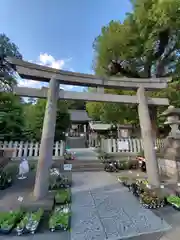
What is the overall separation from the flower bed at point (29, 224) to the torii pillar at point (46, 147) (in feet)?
2.41

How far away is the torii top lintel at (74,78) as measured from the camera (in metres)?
3.90

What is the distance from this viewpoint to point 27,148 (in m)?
7.10

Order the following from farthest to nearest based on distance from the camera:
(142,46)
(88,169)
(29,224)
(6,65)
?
(6,65) < (142,46) < (88,169) < (29,224)

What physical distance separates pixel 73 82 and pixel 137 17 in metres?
5.42

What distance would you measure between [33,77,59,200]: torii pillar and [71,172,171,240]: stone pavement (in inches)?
34.7

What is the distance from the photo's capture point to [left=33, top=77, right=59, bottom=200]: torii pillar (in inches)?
138

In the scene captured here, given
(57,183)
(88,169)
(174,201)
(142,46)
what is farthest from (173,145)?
(142,46)

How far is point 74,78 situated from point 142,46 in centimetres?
516

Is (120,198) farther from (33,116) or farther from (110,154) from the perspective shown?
(33,116)

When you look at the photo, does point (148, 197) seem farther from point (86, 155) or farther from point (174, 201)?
point (86, 155)

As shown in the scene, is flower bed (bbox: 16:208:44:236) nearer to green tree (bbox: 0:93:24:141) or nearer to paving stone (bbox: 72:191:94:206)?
paving stone (bbox: 72:191:94:206)

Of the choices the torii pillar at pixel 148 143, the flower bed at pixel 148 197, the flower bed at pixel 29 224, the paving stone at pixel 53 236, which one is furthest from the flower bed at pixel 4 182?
the torii pillar at pixel 148 143

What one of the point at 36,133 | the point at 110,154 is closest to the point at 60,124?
the point at 36,133

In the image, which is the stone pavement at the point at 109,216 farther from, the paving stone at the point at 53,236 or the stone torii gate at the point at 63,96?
the stone torii gate at the point at 63,96
